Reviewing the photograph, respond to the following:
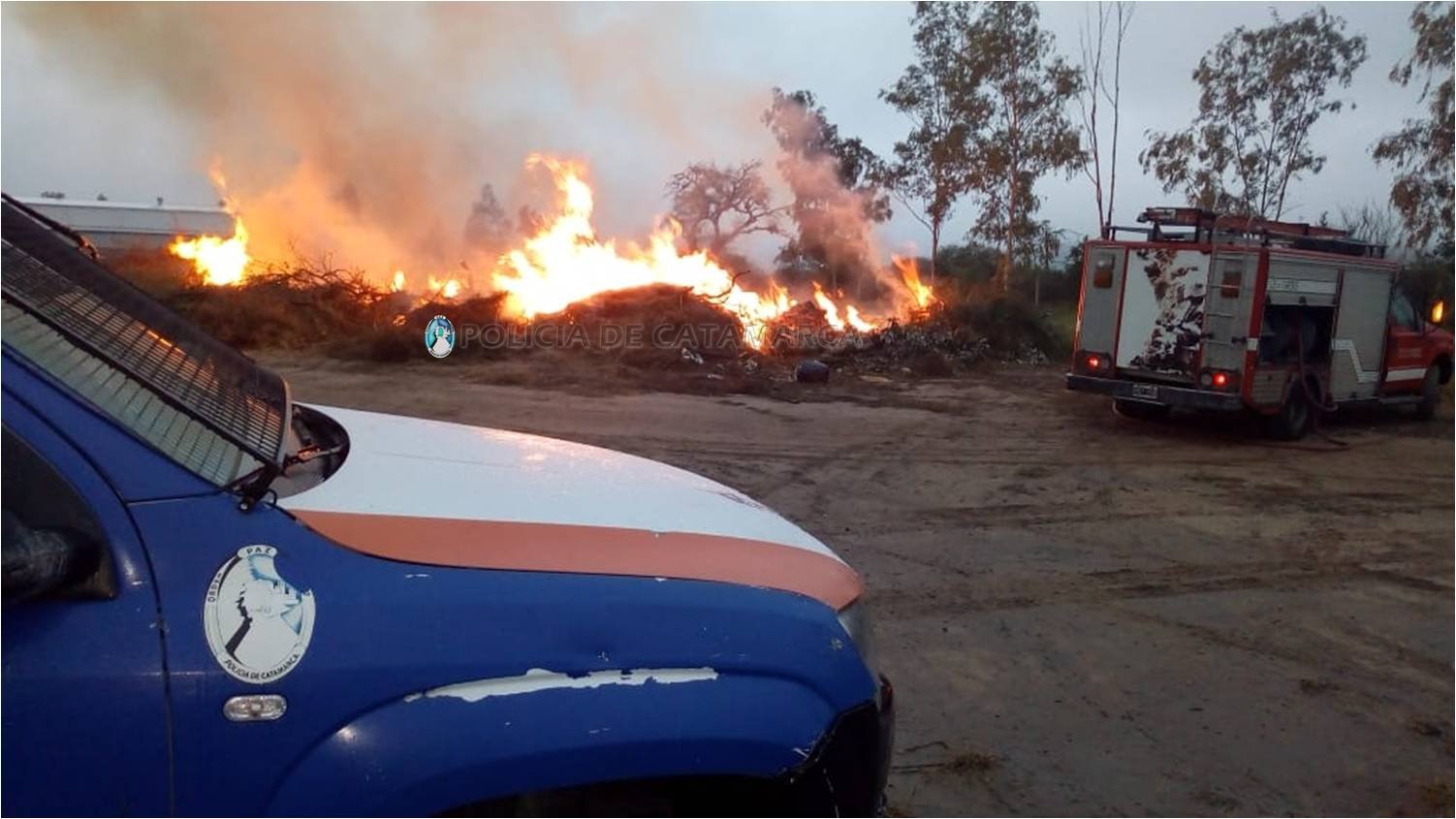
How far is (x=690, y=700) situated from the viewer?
72.9 inches

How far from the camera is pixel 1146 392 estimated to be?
11648mm

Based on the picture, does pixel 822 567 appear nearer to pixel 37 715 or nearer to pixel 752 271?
pixel 37 715

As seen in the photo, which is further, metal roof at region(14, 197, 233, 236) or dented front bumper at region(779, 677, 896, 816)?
metal roof at region(14, 197, 233, 236)

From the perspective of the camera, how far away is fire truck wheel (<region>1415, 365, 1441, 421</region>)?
13900mm

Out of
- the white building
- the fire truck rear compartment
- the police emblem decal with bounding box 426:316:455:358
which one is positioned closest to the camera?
the fire truck rear compartment

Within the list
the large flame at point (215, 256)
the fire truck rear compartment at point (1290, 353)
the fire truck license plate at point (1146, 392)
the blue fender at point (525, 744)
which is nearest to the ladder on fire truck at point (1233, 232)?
the fire truck rear compartment at point (1290, 353)

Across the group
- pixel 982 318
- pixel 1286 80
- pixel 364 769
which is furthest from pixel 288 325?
pixel 1286 80

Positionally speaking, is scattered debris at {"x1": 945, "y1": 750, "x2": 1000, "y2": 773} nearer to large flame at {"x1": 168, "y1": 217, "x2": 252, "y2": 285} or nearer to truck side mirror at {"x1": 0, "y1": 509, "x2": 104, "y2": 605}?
truck side mirror at {"x1": 0, "y1": 509, "x2": 104, "y2": 605}

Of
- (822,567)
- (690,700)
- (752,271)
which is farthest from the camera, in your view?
(752,271)

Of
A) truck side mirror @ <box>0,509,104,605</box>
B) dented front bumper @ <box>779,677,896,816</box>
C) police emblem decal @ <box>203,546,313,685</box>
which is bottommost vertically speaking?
dented front bumper @ <box>779,677,896,816</box>

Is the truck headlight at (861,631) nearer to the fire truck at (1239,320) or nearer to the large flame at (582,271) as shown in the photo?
the fire truck at (1239,320)

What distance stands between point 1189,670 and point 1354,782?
1007 mm

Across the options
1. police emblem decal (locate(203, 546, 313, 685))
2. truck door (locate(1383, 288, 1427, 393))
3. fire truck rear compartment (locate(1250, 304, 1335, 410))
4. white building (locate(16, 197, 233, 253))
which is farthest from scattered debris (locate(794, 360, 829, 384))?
white building (locate(16, 197, 233, 253))

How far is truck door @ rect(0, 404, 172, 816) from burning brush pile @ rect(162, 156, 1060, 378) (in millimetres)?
13321
